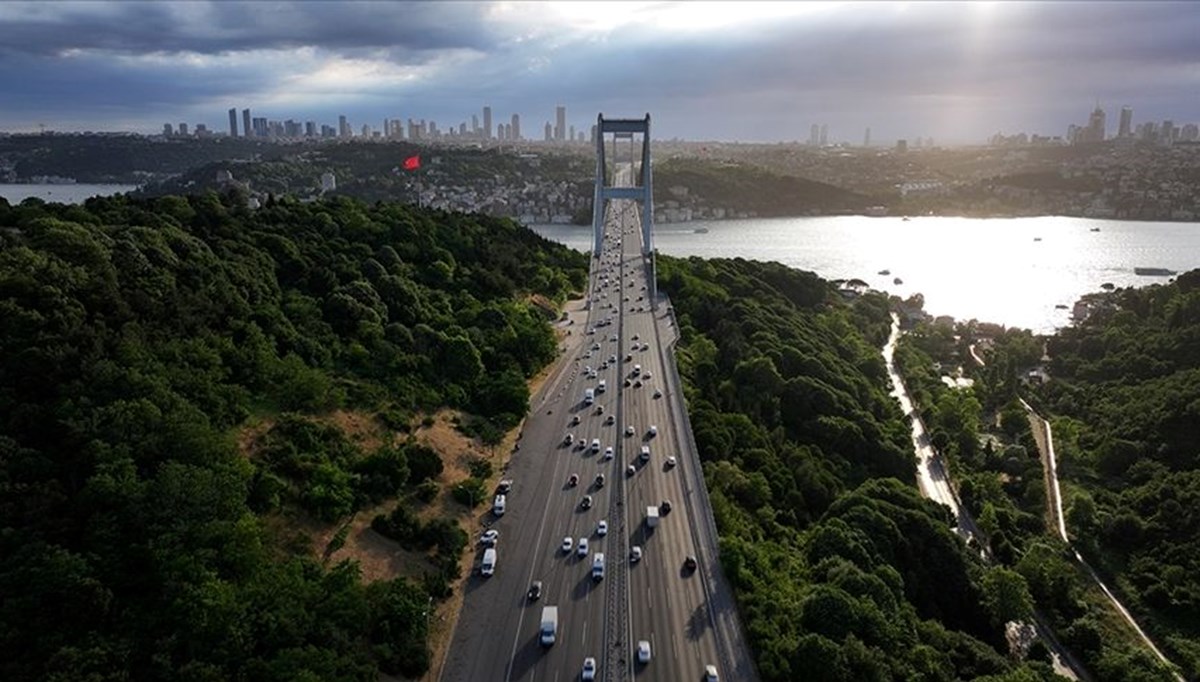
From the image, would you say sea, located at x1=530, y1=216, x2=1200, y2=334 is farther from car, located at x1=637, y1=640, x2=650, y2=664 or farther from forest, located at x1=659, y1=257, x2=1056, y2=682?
car, located at x1=637, y1=640, x2=650, y2=664

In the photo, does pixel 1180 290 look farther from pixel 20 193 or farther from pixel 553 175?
pixel 20 193

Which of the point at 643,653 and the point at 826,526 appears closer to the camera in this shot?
the point at 643,653

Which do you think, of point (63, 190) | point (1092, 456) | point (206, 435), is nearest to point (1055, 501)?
point (1092, 456)

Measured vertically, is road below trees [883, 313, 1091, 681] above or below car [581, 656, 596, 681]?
below

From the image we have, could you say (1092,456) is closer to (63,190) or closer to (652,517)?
(652,517)

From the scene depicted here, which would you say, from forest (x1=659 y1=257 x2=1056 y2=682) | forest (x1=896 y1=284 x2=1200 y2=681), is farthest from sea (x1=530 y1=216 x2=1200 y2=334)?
forest (x1=659 y1=257 x2=1056 y2=682)

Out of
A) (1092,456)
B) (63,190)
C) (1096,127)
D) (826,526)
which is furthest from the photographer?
(1096,127)

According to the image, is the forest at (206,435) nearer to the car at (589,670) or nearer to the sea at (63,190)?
the car at (589,670)
